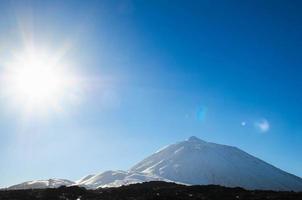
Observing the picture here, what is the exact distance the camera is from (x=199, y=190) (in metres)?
37.7

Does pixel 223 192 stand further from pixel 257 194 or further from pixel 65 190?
pixel 65 190

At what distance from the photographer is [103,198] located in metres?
35.5

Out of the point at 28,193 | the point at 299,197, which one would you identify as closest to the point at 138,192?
the point at 28,193

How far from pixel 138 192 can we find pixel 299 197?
48.6 feet

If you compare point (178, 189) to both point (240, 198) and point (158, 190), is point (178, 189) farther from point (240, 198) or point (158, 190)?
point (240, 198)

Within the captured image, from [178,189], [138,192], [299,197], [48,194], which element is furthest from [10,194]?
[299,197]

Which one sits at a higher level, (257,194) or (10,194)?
(10,194)

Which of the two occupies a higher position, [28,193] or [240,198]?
[28,193]

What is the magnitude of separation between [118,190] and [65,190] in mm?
5241

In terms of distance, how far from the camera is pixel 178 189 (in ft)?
126

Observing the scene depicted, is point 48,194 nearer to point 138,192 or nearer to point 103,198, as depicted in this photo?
point 103,198

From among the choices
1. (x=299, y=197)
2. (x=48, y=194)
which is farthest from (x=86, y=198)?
(x=299, y=197)

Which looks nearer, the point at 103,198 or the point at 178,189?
the point at 103,198

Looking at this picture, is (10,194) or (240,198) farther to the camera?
(10,194)
